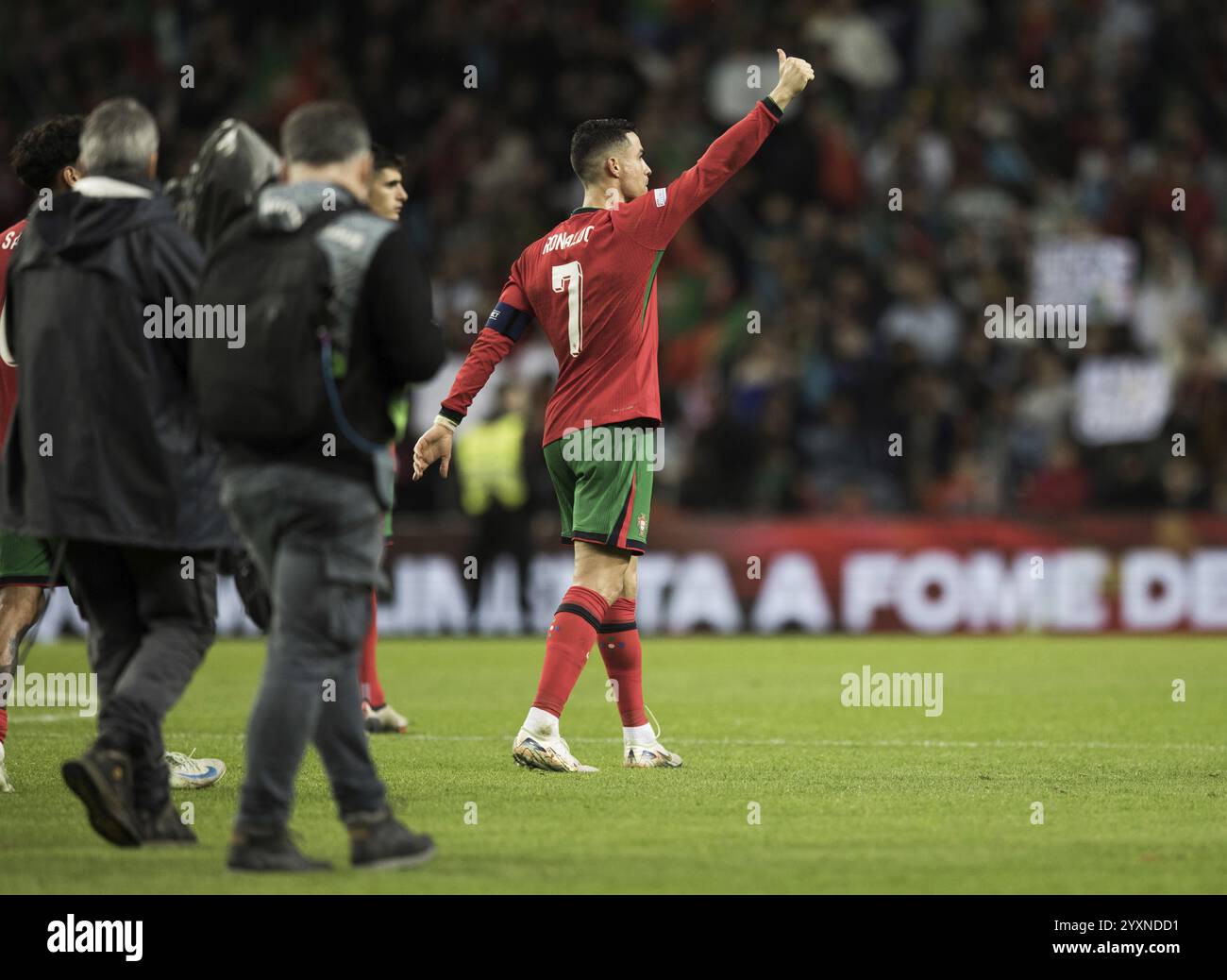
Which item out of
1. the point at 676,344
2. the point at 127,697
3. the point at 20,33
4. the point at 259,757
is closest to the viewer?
the point at 259,757

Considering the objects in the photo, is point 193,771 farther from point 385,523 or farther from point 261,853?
point 261,853

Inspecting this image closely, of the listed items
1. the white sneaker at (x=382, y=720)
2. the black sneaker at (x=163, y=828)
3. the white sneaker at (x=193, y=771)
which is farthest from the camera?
the white sneaker at (x=382, y=720)

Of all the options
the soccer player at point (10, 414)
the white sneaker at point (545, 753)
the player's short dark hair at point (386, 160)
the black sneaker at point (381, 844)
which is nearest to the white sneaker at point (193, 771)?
the soccer player at point (10, 414)

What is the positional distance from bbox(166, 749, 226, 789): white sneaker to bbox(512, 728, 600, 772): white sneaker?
1.22 meters

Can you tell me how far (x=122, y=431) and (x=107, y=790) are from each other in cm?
110

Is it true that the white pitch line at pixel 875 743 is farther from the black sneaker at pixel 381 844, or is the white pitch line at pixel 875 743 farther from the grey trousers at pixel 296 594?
the grey trousers at pixel 296 594

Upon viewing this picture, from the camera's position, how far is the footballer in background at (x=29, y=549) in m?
7.12

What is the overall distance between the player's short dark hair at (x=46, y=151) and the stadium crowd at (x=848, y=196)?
37.4ft

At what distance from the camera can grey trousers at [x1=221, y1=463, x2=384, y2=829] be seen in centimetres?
518

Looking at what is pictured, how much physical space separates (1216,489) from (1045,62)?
5940 millimetres

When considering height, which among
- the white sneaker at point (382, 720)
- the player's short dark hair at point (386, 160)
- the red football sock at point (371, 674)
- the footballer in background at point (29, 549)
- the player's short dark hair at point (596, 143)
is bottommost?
the white sneaker at point (382, 720)

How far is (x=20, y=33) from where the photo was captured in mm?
22266
